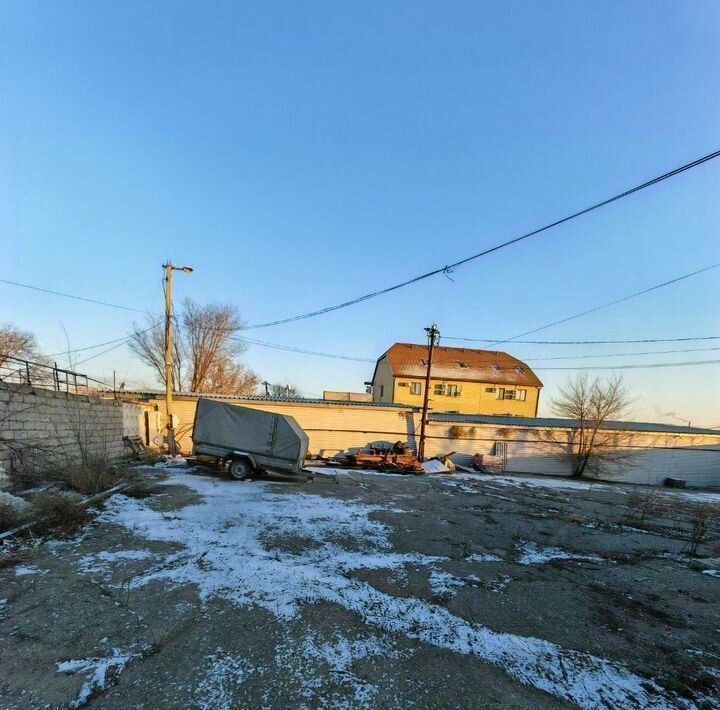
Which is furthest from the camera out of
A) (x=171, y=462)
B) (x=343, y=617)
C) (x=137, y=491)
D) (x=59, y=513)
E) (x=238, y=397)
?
(x=238, y=397)

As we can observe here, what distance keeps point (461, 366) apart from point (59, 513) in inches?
1482

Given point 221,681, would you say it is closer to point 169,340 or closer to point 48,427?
point 48,427

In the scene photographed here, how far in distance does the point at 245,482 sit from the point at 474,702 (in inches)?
432

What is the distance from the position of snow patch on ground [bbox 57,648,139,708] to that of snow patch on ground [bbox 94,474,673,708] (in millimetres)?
1239

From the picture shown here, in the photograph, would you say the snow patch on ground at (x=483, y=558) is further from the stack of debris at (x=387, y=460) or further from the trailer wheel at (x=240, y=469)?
the stack of debris at (x=387, y=460)

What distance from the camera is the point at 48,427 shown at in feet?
33.7

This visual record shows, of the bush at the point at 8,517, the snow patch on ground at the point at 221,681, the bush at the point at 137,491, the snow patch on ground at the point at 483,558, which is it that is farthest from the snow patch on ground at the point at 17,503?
the snow patch on ground at the point at 483,558

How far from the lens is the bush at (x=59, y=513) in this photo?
20.6 feet

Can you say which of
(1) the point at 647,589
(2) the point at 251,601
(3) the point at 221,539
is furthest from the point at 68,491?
(1) the point at 647,589

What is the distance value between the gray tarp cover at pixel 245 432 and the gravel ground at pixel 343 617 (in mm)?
5258

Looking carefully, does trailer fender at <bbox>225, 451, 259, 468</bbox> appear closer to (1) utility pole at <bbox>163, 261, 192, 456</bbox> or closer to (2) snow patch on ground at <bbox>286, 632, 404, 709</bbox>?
(1) utility pole at <bbox>163, 261, 192, 456</bbox>

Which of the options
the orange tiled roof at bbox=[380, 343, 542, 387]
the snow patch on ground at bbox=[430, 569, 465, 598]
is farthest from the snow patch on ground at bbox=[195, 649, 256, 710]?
the orange tiled roof at bbox=[380, 343, 542, 387]

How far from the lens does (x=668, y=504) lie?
49.8 ft

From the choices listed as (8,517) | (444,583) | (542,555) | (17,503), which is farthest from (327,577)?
(17,503)
